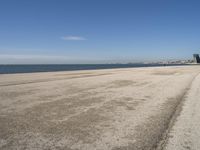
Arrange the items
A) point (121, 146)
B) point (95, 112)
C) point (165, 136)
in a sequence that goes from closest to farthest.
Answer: point (121, 146) → point (165, 136) → point (95, 112)

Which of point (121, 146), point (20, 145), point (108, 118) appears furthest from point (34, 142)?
point (108, 118)

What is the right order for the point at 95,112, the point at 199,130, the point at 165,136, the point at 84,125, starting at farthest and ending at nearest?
the point at 95,112
the point at 84,125
the point at 199,130
the point at 165,136

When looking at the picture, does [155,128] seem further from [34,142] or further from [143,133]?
[34,142]

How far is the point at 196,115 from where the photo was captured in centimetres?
786

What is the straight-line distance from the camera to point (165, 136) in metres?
5.77

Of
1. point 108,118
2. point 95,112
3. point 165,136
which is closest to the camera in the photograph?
point 165,136

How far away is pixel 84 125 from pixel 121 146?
194 cm

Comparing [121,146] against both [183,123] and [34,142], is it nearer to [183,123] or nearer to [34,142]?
[34,142]

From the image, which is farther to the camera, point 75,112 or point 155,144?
point 75,112

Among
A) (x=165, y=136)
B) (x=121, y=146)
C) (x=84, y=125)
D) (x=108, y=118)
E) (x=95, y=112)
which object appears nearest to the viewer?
(x=121, y=146)

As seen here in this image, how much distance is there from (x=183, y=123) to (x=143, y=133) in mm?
1707

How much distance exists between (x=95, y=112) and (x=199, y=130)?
3.86m

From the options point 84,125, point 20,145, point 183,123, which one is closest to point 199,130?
point 183,123

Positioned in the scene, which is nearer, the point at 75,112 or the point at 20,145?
the point at 20,145
